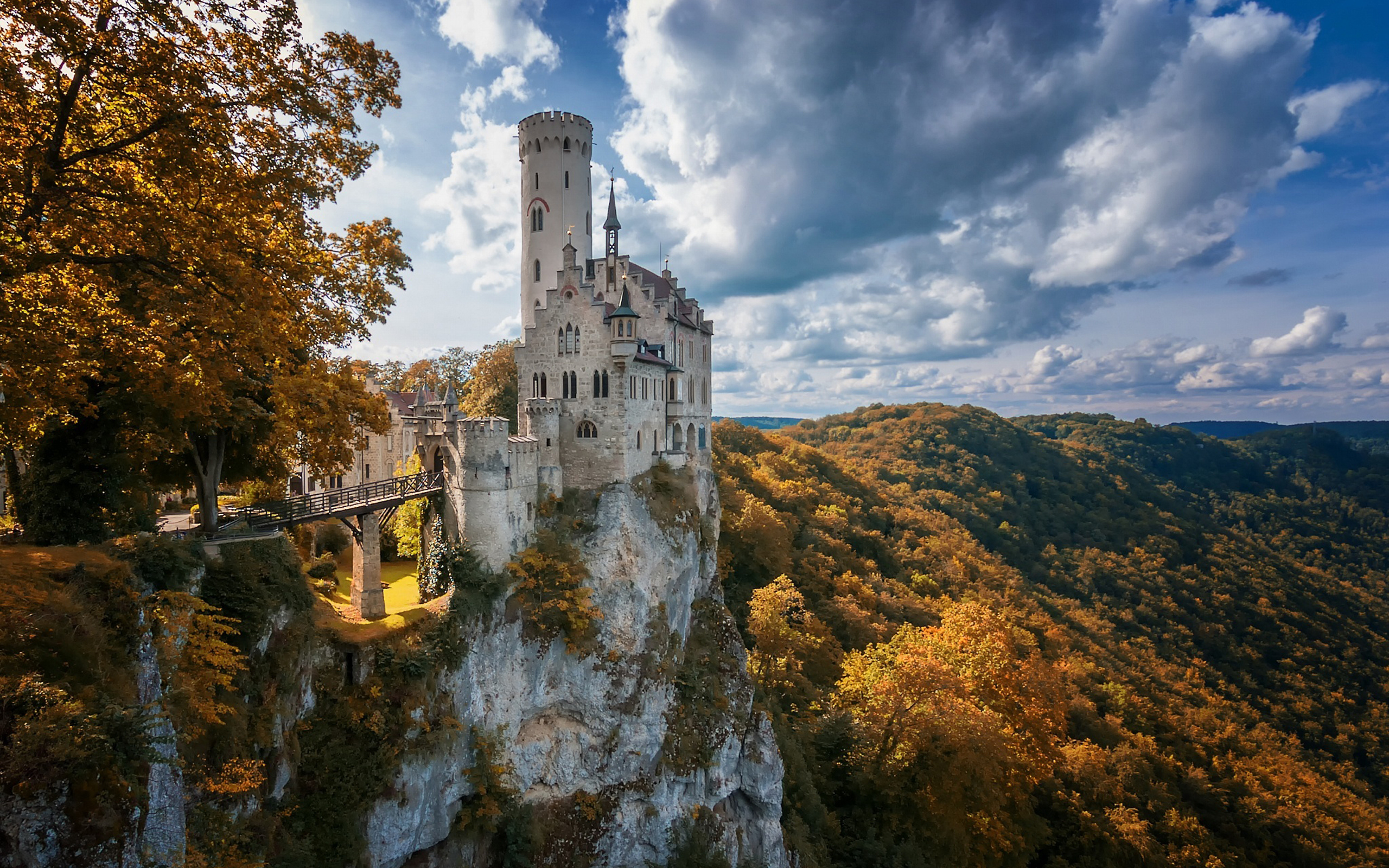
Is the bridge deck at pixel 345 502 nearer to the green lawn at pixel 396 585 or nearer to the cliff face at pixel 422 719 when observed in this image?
the cliff face at pixel 422 719

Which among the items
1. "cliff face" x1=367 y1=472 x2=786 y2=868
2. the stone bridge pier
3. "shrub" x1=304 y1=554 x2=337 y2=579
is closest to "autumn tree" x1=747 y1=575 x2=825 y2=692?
"cliff face" x1=367 y1=472 x2=786 y2=868

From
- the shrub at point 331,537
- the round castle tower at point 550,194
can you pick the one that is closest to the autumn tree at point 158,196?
the shrub at point 331,537

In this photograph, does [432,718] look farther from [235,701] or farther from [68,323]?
[68,323]

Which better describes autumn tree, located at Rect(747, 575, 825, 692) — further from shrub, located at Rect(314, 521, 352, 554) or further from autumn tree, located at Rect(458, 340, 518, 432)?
shrub, located at Rect(314, 521, 352, 554)

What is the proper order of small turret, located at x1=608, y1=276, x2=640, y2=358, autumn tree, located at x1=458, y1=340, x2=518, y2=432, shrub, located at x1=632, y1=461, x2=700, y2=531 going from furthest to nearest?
1. autumn tree, located at x1=458, y1=340, x2=518, y2=432
2. shrub, located at x1=632, y1=461, x2=700, y2=531
3. small turret, located at x1=608, y1=276, x2=640, y2=358

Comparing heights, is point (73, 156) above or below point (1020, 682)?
above

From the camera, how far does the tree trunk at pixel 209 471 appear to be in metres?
17.8

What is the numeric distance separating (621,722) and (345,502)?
51.4ft

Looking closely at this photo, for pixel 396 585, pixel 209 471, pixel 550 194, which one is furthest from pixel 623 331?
pixel 209 471

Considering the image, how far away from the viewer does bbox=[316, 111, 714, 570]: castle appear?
86.5ft

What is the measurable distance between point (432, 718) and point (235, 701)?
25.9 ft

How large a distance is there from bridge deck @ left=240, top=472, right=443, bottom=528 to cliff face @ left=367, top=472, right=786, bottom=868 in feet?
19.9

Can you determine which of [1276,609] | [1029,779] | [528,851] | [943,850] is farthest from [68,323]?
[1276,609]

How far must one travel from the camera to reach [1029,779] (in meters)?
36.7
